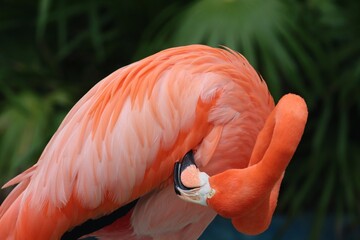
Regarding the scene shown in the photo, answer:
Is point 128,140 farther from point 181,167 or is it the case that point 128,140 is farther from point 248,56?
point 248,56

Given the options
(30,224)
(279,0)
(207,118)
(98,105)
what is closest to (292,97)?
(207,118)

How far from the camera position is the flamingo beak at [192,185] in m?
1.99

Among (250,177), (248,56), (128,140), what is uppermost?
(128,140)

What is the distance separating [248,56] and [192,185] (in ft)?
4.31

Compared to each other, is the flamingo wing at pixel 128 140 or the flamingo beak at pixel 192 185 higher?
the flamingo wing at pixel 128 140

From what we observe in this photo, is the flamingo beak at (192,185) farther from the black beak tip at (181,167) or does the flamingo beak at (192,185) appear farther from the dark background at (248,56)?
the dark background at (248,56)

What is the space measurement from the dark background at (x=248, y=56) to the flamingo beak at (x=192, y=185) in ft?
Answer: 4.00

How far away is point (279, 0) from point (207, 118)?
4.91 feet

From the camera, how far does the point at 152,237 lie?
88.4 inches

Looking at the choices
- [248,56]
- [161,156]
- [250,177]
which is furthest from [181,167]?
[248,56]

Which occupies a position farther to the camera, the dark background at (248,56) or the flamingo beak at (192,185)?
the dark background at (248,56)

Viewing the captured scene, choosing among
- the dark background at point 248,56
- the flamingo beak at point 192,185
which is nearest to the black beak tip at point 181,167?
the flamingo beak at point 192,185

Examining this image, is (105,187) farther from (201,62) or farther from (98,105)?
(201,62)

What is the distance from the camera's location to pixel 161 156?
6.76 ft
